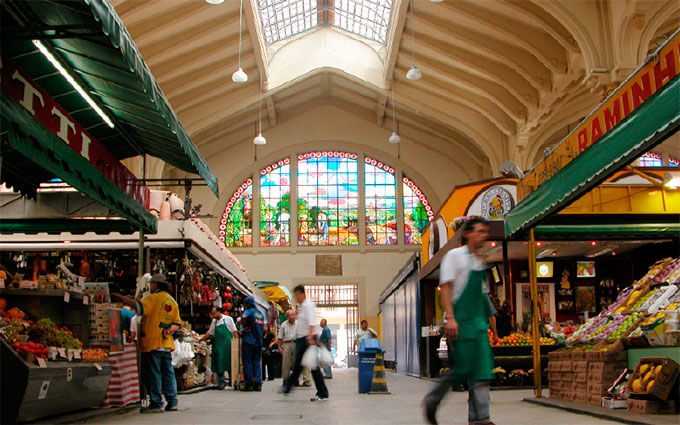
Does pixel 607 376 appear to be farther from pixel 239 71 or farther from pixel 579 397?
pixel 239 71

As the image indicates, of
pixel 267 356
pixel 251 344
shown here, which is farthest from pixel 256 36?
pixel 251 344

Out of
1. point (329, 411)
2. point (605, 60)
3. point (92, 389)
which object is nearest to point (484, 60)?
point (605, 60)

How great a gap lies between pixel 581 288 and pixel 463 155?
13071 millimetres

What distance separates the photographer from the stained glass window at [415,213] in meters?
25.5

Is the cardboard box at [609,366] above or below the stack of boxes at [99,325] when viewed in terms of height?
below

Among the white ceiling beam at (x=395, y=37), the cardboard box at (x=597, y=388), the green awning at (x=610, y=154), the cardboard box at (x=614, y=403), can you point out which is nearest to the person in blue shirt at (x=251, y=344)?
the green awning at (x=610, y=154)

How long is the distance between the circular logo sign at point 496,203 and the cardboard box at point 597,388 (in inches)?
222

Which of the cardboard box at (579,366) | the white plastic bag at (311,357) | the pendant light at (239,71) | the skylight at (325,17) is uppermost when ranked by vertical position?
the skylight at (325,17)

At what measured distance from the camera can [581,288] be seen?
12766mm

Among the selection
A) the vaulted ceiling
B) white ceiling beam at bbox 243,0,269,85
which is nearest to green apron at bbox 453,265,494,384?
the vaulted ceiling

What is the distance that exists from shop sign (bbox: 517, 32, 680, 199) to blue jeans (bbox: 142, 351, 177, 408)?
400 cm

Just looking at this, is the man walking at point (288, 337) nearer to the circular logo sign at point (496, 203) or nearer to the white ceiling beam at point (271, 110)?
the circular logo sign at point (496, 203)

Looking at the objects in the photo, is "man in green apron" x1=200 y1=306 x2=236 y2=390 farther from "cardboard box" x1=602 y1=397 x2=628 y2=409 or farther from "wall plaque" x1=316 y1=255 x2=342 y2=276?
"wall plaque" x1=316 y1=255 x2=342 y2=276

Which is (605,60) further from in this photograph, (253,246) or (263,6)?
(253,246)
